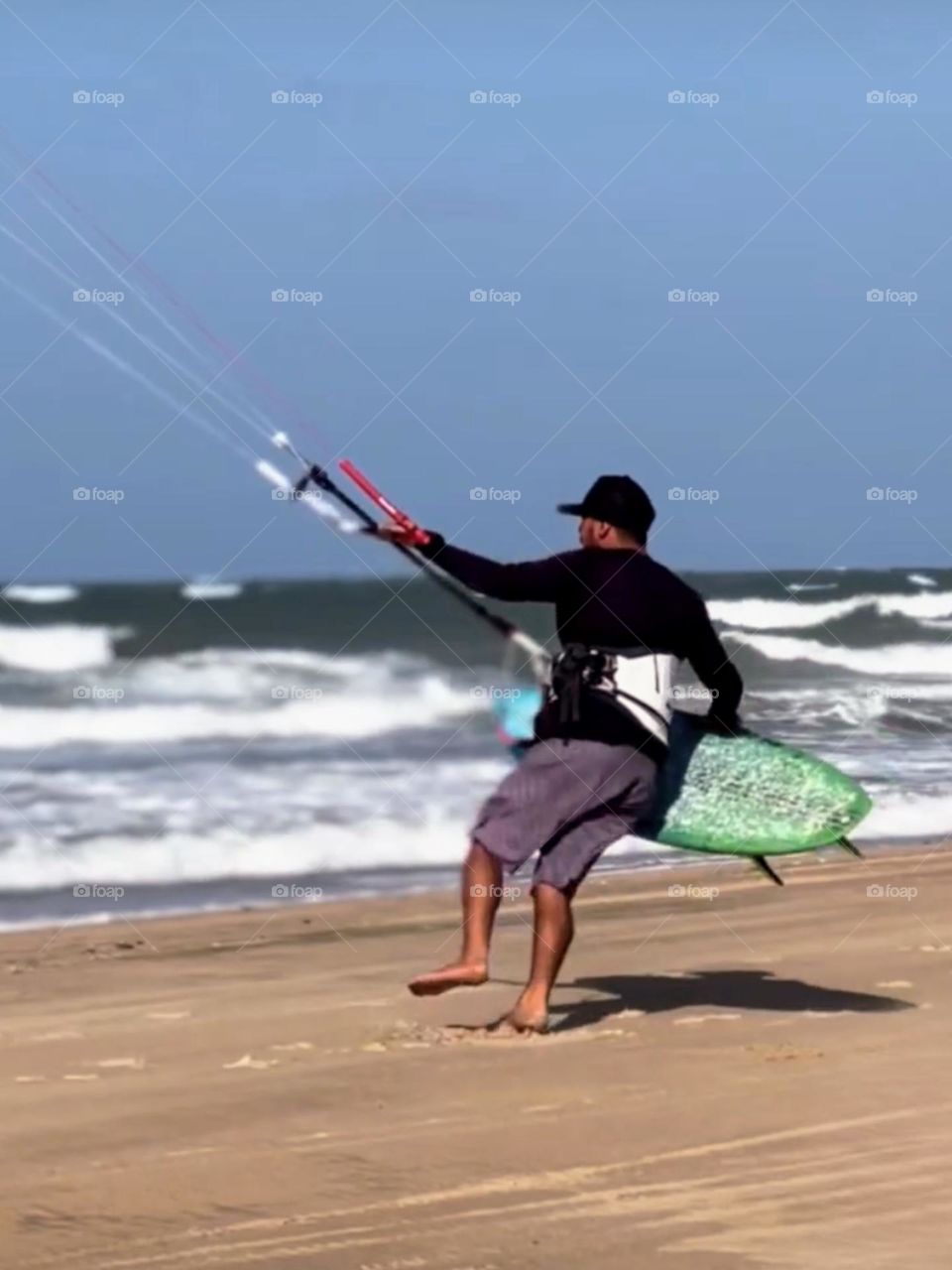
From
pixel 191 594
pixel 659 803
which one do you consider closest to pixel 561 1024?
pixel 659 803

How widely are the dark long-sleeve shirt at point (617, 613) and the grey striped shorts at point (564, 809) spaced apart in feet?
0.18

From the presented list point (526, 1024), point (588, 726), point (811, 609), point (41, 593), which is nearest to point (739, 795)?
point (588, 726)

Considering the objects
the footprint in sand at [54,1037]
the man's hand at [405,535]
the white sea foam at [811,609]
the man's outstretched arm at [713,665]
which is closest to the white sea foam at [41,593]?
the white sea foam at [811,609]

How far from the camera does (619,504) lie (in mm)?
6863

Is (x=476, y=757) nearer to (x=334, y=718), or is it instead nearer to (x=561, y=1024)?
(x=334, y=718)

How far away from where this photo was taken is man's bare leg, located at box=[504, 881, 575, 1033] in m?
6.85

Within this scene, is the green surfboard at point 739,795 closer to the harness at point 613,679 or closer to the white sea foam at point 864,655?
the harness at point 613,679

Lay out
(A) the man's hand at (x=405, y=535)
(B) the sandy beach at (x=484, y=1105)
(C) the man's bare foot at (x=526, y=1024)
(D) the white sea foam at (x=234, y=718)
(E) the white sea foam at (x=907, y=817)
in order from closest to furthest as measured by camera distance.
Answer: (B) the sandy beach at (x=484, y=1105)
(A) the man's hand at (x=405, y=535)
(C) the man's bare foot at (x=526, y=1024)
(E) the white sea foam at (x=907, y=817)
(D) the white sea foam at (x=234, y=718)

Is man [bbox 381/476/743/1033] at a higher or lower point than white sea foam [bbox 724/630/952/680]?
lower

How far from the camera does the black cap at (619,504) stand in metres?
6.86

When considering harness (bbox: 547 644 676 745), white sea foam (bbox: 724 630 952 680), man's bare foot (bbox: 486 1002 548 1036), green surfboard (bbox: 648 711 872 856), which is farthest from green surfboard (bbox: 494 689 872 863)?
white sea foam (bbox: 724 630 952 680)

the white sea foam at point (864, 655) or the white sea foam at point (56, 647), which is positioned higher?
the white sea foam at point (56, 647)

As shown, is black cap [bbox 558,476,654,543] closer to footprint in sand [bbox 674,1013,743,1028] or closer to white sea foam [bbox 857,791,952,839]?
footprint in sand [bbox 674,1013,743,1028]

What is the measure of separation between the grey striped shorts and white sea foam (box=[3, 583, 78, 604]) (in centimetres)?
2967
